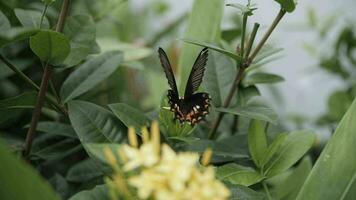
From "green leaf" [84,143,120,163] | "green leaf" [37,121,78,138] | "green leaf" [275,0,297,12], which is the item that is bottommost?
"green leaf" [37,121,78,138]

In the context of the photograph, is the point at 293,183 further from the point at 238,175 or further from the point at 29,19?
the point at 29,19

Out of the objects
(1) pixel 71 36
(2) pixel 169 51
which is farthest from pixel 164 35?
(1) pixel 71 36

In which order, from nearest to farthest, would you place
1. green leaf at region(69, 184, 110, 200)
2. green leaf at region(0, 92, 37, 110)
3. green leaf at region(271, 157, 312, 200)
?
green leaf at region(69, 184, 110, 200)
green leaf at region(0, 92, 37, 110)
green leaf at region(271, 157, 312, 200)

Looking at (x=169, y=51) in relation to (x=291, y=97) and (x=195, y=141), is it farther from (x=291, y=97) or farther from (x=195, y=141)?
(x=291, y=97)

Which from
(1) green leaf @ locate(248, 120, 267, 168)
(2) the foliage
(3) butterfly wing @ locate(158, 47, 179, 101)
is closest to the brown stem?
(2) the foliage

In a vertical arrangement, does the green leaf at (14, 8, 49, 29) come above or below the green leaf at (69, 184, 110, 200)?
above

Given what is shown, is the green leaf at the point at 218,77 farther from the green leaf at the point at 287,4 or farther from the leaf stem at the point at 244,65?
the green leaf at the point at 287,4

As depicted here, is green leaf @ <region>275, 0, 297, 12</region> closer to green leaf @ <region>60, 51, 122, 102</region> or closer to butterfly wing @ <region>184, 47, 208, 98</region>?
butterfly wing @ <region>184, 47, 208, 98</region>
